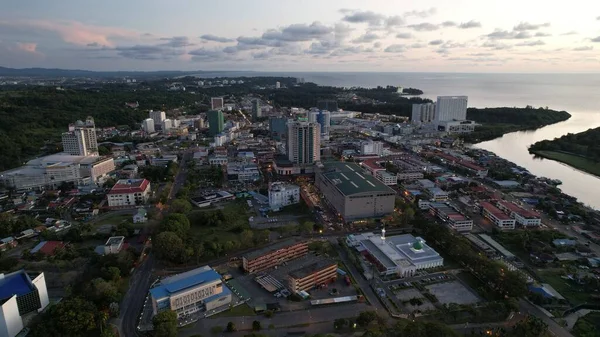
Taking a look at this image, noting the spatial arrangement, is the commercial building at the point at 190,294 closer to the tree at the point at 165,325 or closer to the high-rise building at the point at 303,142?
the tree at the point at 165,325

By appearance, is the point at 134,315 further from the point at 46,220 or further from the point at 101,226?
the point at 46,220

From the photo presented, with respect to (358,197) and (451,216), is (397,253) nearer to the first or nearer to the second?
(358,197)

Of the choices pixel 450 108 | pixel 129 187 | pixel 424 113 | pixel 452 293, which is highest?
pixel 450 108

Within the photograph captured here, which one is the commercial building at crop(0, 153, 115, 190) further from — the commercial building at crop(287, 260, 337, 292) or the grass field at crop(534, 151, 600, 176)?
the grass field at crop(534, 151, 600, 176)

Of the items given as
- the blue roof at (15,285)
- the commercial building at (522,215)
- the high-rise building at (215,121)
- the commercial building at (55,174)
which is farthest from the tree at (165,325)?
the high-rise building at (215,121)

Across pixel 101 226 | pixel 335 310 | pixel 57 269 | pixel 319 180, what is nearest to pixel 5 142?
pixel 101 226

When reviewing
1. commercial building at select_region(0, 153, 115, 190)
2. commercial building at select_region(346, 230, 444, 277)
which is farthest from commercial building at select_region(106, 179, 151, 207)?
commercial building at select_region(346, 230, 444, 277)

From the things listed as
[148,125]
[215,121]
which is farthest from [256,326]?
[148,125]
